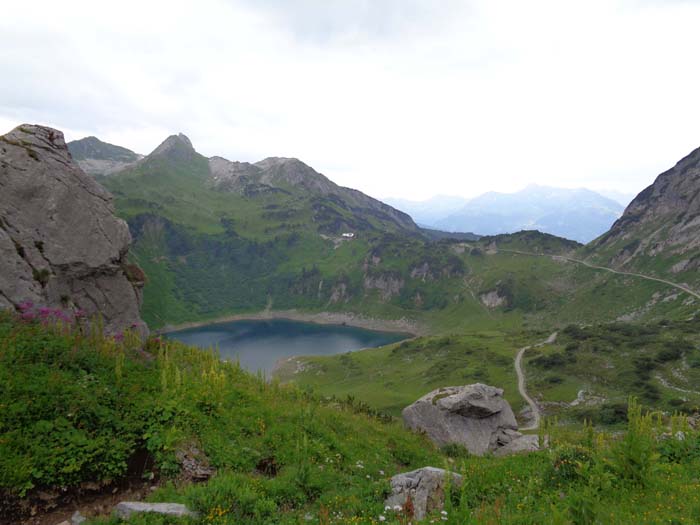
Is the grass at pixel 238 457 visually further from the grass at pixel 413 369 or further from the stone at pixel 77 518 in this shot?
the grass at pixel 413 369

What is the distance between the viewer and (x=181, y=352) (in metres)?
19.1

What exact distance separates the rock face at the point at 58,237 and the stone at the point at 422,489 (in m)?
18.8

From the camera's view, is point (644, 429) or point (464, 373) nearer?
point (644, 429)

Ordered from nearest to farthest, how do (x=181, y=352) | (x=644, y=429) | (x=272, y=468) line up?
1. (x=272, y=468)
2. (x=644, y=429)
3. (x=181, y=352)

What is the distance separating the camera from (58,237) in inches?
933

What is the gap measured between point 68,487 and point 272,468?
18.3 ft

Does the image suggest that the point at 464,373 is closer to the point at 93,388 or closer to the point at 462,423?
the point at 462,423

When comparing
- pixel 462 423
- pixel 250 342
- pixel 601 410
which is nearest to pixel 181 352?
pixel 462 423

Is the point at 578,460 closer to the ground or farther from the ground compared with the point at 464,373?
farther from the ground

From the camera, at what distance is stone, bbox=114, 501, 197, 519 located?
8844 millimetres

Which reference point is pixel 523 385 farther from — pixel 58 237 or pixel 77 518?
pixel 77 518

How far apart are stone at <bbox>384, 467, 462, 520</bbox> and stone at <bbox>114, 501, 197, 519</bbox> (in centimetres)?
531

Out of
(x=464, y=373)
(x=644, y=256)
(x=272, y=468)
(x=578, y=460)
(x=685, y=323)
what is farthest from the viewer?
(x=644, y=256)

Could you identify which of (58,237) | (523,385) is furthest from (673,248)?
(58,237)
